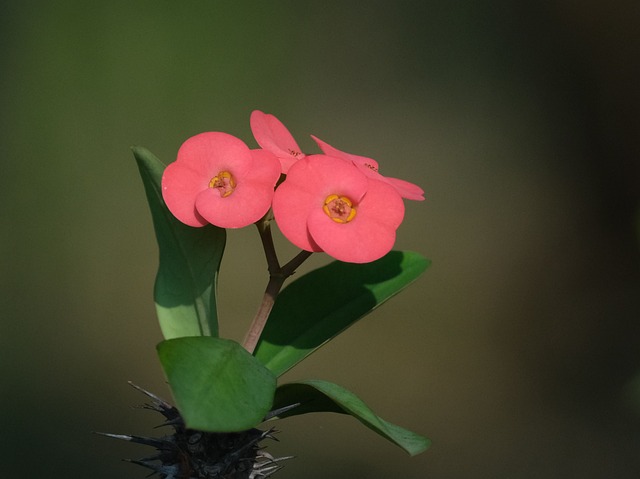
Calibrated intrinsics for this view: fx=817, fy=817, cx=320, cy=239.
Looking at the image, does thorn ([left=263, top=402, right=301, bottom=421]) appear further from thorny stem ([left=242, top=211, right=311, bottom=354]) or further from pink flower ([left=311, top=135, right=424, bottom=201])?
pink flower ([left=311, top=135, right=424, bottom=201])

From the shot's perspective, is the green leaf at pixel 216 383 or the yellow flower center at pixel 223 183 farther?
the yellow flower center at pixel 223 183

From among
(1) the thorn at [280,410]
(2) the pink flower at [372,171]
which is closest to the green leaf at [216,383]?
(1) the thorn at [280,410]

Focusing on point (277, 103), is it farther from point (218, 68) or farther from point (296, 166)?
point (296, 166)

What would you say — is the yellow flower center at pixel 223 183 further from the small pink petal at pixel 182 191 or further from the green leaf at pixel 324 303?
the green leaf at pixel 324 303

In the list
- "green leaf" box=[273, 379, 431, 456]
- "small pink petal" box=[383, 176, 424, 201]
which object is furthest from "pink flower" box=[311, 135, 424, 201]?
"green leaf" box=[273, 379, 431, 456]

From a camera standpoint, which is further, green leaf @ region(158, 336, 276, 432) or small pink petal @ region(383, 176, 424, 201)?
small pink petal @ region(383, 176, 424, 201)

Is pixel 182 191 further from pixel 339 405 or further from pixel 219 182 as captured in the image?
pixel 339 405

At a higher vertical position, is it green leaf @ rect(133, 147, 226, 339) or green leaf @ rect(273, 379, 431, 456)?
green leaf @ rect(133, 147, 226, 339)

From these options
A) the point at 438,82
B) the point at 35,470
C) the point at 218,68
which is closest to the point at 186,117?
the point at 218,68
